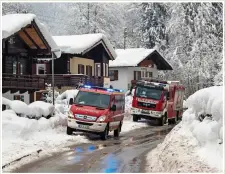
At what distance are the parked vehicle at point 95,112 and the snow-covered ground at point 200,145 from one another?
6.16m

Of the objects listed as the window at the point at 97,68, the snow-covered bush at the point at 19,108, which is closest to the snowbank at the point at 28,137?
the snow-covered bush at the point at 19,108

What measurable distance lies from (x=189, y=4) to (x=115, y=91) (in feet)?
133

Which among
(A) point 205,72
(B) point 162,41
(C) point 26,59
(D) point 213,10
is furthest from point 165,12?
(C) point 26,59

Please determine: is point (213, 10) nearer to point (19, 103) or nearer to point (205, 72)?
point (205, 72)

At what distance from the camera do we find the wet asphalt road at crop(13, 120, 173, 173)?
13066mm

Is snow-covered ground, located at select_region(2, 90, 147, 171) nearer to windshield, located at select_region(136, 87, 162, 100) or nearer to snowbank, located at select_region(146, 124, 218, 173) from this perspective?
snowbank, located at select_region(146, 124, 218, 173)

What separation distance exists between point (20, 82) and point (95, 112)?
30.2 ft

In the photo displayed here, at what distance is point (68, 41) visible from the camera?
43719 millimetres

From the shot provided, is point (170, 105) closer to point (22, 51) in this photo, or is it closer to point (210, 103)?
point (22, 51)

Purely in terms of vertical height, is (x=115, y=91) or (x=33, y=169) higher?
(x=115, y=91)

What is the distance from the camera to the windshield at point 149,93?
31484 mm

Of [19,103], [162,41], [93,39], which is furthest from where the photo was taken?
[162,41]

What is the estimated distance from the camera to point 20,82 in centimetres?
2864

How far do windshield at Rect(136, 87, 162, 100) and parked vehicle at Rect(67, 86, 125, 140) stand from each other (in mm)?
8724
